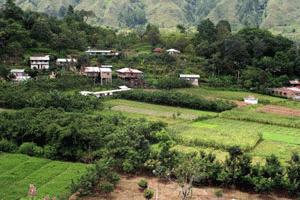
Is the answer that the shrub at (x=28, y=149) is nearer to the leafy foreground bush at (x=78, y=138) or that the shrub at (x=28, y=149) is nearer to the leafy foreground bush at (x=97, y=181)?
the leafy foreground bush at (x=78, y=138)

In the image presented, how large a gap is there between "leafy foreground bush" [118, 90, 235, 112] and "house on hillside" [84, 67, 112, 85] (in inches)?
235

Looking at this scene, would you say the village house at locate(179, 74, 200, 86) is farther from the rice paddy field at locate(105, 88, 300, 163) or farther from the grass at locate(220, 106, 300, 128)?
the grass at locate(220, 106, 300, 128)

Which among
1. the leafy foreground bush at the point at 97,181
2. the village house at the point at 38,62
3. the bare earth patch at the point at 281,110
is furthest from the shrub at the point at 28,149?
the village house at the point at 38,62

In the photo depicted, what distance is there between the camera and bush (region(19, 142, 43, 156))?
30.8m

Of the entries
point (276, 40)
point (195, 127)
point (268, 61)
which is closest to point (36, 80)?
point (195, 127)

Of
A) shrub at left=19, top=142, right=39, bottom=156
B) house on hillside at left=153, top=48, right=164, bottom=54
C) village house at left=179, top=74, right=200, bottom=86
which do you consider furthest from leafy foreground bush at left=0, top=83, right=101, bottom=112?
house on hillside at left=153, top=48, right=164, bottom=54

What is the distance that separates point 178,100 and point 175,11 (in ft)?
318

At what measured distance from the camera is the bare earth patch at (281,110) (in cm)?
4381

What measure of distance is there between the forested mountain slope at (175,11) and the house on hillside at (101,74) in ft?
236

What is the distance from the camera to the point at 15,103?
42.5 m

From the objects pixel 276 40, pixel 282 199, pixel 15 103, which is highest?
pixel 276 40

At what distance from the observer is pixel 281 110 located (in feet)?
149

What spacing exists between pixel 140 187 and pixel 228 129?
44.5ft

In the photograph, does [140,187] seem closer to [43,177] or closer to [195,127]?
[43,177]
